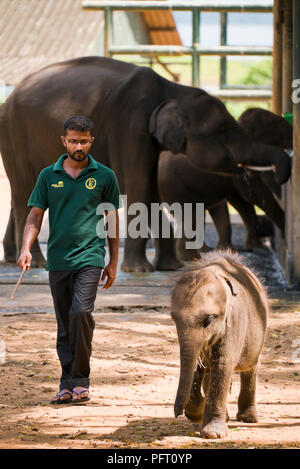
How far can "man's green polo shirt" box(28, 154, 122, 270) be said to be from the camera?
561cm

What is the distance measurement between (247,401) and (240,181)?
23.5ft

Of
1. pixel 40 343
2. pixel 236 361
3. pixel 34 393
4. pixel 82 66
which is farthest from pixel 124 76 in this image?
pixel 236 361

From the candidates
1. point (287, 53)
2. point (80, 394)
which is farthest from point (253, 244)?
point (80, 394)

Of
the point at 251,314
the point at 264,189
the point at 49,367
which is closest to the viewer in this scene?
the point at 251,314

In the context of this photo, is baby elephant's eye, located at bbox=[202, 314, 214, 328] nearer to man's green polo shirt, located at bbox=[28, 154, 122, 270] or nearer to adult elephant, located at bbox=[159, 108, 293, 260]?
man's green polo shirt, located at bbox=[28, 154, 122, 270]

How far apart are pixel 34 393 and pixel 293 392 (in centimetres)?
162

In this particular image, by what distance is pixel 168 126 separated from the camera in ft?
34.9

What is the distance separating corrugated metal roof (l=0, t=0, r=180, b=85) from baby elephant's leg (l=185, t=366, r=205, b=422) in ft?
61.6

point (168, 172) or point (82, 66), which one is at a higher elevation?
point (82, 66)

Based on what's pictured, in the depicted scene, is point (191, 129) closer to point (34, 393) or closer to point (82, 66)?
point (82, 66)

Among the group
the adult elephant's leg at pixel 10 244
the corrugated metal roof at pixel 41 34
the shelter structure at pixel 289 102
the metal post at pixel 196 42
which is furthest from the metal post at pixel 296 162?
the corrugated metal roof at pixel 41 34

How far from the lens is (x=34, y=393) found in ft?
19.1

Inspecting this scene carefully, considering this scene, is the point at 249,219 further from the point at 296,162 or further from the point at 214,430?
the point at 214,430

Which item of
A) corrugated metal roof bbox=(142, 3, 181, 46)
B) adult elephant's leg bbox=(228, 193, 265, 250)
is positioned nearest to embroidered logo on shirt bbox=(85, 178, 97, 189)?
adult elephant's leg bbox=(228, 193, 265, 250)
